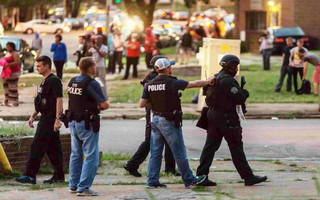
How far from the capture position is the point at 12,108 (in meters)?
22.6

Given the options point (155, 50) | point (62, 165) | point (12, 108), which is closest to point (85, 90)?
point (62, 165)

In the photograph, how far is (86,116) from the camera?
10.6 meters

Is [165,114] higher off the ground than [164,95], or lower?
lower

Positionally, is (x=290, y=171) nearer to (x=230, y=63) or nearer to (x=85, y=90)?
(x=230, y=63)

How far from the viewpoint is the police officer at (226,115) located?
1142 cm

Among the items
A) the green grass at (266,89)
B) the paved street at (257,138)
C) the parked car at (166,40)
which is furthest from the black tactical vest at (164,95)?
the parked car at (166,40)

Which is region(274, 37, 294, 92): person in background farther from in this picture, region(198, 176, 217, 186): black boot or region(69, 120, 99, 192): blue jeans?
region(69, 120, 99, 192): blue jeans

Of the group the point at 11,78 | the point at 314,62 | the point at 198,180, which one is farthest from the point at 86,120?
the point at 314,62

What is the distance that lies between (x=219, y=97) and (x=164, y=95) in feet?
2.35

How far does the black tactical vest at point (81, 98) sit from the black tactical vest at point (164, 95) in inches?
32.1

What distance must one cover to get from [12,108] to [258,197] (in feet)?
43.1

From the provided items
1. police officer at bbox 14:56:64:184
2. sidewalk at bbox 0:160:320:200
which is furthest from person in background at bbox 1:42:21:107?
police officer at bbox 14:56:64:184

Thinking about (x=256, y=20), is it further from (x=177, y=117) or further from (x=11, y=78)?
(x=177, y=117)

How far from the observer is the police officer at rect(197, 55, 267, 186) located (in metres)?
11.4
